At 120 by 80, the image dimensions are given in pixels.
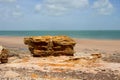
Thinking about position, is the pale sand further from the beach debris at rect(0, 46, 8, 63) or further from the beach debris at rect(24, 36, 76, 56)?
Answer: the beach debris at rect(0, 46, 8, 63)

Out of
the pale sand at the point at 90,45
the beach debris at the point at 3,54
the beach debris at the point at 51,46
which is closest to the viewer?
the beach debris at the point at 3,54

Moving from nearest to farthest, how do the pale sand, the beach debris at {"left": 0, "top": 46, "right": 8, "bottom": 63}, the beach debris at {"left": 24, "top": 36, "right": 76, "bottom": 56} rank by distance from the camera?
the beach debris at {"left": 0, "top": 46, "right": 8, "bottom": 63}, the beach debris at {"left": 24, "top": 36, "right": 76, "bottom": 56}, the pale sand

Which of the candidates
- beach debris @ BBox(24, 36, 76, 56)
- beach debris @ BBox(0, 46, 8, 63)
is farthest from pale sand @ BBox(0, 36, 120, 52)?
beach debris @ BBox(0, 46, 8, 63)

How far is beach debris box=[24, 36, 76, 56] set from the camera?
1212 inches

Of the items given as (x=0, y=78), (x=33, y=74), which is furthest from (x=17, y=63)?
(x=0, y=78)

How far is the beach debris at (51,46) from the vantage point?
101 feet

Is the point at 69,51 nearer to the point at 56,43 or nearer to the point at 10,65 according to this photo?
the point at 56,43

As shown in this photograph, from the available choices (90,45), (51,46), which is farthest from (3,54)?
(90,45)

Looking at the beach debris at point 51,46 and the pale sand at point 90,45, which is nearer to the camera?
the beach debris at point 51,46

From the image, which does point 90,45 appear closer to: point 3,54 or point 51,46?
point 51,46

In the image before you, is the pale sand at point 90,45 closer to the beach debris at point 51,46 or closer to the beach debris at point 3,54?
the beach debris at point 51,46

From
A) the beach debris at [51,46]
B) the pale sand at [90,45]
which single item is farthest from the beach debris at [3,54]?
the pale sand at [90,45]

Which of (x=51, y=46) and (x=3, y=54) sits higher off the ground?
(x=51, y=46)

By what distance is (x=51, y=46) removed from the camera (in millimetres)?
30859
